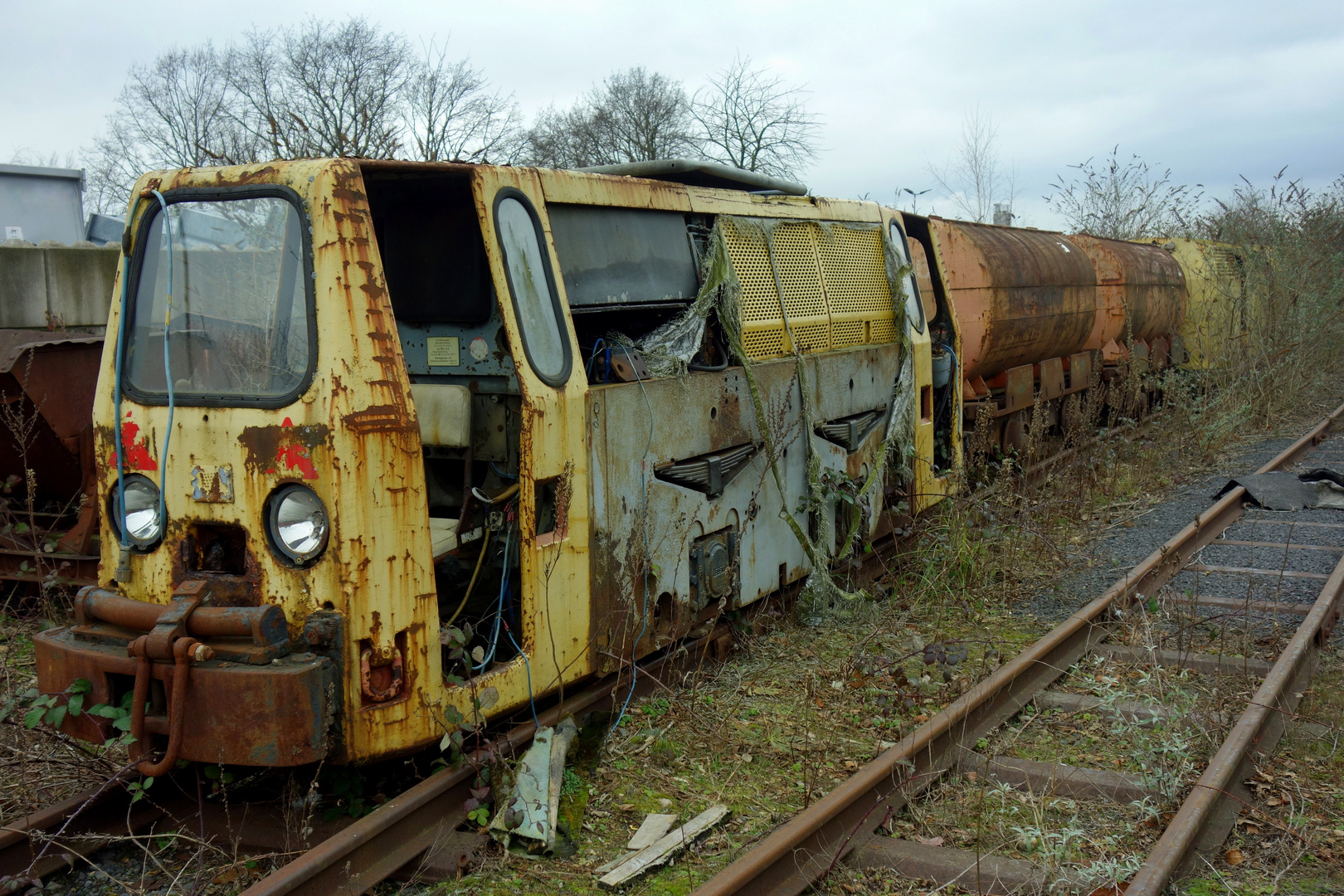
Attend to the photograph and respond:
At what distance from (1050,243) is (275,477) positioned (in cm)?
1167

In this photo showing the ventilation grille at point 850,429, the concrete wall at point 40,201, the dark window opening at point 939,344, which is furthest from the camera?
the concrete wall at point 40,201

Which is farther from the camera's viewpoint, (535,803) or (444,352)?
(444,352)

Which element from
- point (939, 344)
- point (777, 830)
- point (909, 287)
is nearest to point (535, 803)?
point (777, 830)

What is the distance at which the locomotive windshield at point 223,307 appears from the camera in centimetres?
364

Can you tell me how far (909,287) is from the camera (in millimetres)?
7340

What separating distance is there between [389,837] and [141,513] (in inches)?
58.9

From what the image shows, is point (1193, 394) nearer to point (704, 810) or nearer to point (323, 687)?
point (704, 810)

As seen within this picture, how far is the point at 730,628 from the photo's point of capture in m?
5.70

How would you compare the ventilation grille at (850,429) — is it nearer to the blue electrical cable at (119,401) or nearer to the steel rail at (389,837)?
the steel rail at (389,837)

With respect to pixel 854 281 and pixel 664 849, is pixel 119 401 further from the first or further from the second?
pixel 854 281

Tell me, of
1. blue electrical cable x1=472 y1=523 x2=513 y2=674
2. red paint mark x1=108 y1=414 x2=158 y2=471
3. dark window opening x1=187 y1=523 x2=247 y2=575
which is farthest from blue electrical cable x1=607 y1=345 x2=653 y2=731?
red paint mark x1=108 y1=414 x2=158 y2=471

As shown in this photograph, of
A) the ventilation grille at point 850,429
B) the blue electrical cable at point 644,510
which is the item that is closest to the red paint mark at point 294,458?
the blue electrical cable at point 644,510

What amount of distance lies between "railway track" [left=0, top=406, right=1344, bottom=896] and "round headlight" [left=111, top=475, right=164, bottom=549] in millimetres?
878

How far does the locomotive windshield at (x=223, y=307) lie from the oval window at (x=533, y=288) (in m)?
0.79
